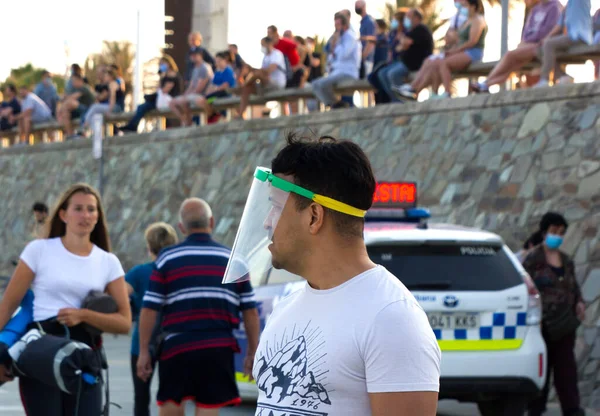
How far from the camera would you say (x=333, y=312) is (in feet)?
9.60

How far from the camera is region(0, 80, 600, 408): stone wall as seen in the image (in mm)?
13305

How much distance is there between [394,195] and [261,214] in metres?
7.71

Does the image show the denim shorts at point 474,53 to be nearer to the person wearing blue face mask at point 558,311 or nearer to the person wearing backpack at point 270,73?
the person wearing backpack at point 270,73

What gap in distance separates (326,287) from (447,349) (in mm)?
6166

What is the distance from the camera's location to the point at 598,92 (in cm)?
1337

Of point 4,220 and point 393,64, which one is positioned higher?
point 393,64

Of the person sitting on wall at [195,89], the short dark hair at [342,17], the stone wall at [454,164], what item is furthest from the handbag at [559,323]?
the person sitting on wall at [195,89]

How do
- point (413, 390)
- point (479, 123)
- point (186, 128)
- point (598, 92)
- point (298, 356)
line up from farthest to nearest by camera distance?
1. point (186, 128)
2. point (479, 123)
3. point (598, 92)
4. point (298, 356)
5. point (413, 390)

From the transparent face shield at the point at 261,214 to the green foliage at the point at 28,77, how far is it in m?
53.0

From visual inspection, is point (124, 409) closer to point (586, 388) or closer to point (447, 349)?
point (447, 349)

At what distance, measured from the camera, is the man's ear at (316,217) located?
2.98 meters

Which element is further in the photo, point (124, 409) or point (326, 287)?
point (124, 409)

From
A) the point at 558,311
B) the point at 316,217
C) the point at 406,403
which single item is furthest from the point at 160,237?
the point at 406,403

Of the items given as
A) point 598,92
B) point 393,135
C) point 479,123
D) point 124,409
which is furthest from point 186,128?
point 124,409
